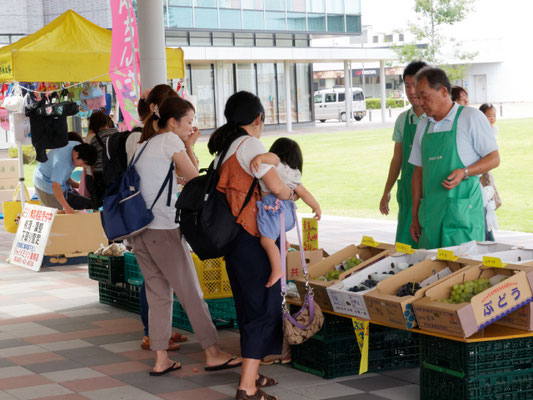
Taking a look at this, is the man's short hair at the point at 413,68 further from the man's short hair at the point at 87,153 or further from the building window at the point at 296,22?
the building window at the point at 296,22

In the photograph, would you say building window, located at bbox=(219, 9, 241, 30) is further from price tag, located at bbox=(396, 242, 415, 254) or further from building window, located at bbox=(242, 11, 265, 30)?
price tag, located at bbox=(396, 242, 415, 254)

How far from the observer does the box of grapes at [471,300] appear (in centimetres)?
386

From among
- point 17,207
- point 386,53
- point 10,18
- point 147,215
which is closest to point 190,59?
point 10,18

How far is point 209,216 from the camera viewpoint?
14.0 ft

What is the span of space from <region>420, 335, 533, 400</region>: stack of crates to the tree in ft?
94.8

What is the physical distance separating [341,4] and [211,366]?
39.1 m

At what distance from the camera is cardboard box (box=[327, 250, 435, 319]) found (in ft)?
14.5

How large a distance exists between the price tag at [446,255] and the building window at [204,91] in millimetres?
34787

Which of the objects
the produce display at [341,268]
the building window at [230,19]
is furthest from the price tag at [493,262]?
the building window at [230,19]

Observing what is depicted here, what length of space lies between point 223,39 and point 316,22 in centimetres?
544

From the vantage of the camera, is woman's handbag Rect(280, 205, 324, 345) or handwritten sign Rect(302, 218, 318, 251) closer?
woman's handbag Rect(280, 205, 324, 345)

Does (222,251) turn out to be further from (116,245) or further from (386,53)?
(386,53)

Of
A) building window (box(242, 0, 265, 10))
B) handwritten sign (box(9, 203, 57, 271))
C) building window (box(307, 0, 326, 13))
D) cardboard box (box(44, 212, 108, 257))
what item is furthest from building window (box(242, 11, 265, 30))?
cardboard box (box(44, 212, 108, 257))

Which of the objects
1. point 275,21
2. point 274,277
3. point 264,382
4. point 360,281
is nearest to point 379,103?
point 275,21
